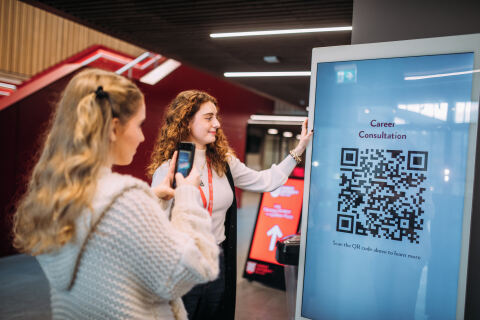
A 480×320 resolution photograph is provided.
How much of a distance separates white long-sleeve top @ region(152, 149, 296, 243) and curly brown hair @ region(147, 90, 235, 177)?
73mm

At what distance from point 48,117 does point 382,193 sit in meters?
4.69

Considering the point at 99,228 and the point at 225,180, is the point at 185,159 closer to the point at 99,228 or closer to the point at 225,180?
the point at 99,228

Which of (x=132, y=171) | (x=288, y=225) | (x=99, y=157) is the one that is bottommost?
(x=288, y=225)

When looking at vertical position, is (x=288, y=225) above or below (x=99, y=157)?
below

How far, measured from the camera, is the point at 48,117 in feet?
16.1

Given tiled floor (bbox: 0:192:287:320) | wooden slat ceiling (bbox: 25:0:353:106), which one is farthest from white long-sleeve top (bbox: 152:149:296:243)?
wooden slat ceiling (bbox: 25:0:353:106)

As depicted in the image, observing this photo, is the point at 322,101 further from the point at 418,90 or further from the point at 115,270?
the point at 115,270

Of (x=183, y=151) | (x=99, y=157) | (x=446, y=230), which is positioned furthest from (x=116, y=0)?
(x=446, y=230)

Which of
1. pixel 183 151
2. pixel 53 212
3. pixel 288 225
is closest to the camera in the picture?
pixel 53 212

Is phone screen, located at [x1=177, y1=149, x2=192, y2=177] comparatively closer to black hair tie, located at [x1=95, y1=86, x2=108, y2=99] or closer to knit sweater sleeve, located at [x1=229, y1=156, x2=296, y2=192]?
black hair tie, located at [x1=95, y1=86, x2=108, y2=99]

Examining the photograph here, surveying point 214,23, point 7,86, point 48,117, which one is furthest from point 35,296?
point 7,86

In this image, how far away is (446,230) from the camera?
1.74m

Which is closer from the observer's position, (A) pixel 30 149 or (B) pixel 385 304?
(B) pixel 385 304

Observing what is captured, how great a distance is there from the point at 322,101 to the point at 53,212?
1.63 meters
